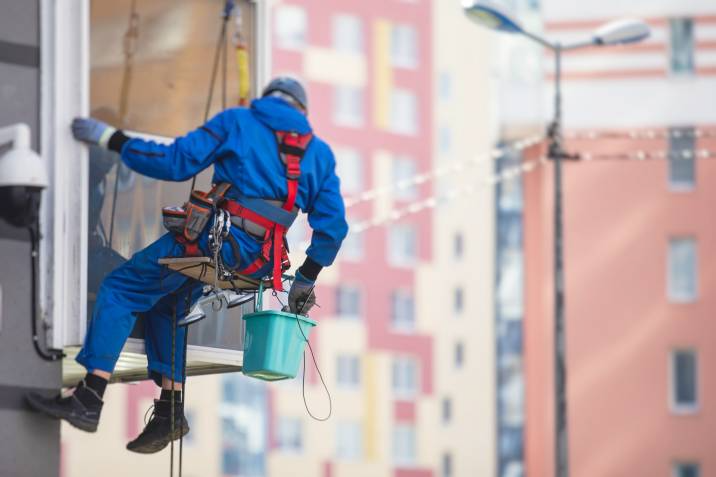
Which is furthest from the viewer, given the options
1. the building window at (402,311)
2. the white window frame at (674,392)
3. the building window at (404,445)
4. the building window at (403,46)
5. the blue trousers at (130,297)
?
the building window at (403,46)

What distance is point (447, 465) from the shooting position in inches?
3214

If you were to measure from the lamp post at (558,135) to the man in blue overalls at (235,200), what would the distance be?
1351cm

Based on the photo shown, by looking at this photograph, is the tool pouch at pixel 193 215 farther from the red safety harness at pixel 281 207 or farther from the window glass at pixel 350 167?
the window glass at pixel 350 167

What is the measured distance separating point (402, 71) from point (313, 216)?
6697cm

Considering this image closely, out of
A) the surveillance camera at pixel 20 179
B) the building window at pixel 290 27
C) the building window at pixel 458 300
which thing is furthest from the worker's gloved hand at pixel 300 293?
the building window at pixel 458 300

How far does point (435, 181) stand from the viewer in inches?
3226

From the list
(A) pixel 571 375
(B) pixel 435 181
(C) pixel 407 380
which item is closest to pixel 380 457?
(C) pixel 407 380

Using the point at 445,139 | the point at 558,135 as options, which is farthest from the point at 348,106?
the point at 558,135

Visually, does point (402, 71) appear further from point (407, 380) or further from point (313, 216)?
point (313, 216)

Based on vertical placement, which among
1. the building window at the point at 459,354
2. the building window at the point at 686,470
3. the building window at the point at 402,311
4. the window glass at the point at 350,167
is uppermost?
the window glass at the point at 350,167

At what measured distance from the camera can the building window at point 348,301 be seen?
3073 inches

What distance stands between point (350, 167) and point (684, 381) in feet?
78.2

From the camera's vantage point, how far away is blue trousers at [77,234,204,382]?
49.4 feet

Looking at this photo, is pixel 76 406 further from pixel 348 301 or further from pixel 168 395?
pixel 348 301
